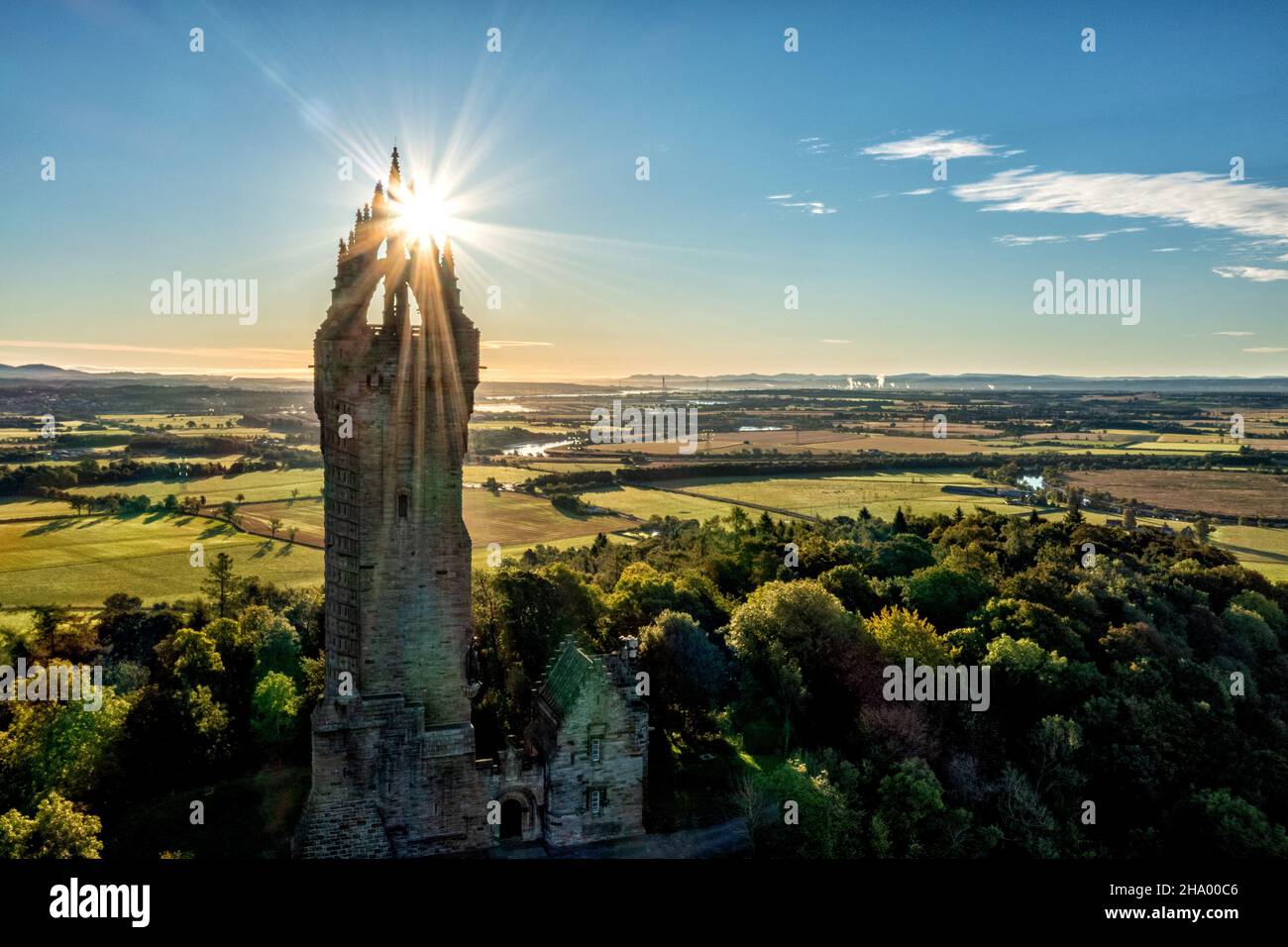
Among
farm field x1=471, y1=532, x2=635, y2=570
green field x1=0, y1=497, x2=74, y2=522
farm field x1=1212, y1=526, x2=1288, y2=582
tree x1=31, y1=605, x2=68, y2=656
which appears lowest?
farm field x1=1212, y1=526, x2=1288, y2=582

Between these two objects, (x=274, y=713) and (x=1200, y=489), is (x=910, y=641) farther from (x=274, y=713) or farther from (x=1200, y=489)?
(x=1200, y=489)

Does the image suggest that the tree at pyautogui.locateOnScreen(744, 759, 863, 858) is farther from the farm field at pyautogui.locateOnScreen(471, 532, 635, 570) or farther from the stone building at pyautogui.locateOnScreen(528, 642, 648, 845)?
the farm field at pyautogui.locateOnScreen(471, 532, 635, 570)

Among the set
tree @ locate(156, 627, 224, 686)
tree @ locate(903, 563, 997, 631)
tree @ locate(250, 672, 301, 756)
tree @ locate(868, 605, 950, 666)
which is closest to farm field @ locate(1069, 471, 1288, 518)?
Result: tree @ locate(903, 563, 997, 631)

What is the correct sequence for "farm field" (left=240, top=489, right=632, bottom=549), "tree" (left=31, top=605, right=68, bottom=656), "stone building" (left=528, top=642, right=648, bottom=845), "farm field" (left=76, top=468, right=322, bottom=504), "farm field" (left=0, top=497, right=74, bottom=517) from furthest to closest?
"farm field" (left=76, top=468, right=322, bottom=504), "farm field" (left=0, top=497, right=74, bottom=517), "farm field" (left=240, top=489, right=632, bottom=549), "tree" (left=31, top=605, right=68, bottom=656), "stone building" (left=528, top=642, right=648, bottom=845)
